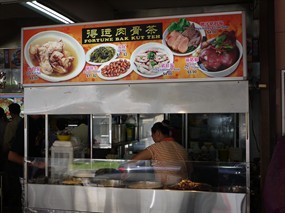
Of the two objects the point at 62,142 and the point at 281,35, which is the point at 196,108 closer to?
the point at 281,35

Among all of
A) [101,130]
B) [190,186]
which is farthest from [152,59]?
[101,130]

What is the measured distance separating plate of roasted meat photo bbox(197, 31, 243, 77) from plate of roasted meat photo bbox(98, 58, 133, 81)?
0.72 m

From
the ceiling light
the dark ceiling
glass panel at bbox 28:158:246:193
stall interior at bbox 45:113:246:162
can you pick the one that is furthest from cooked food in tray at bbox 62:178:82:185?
the dark ceiling

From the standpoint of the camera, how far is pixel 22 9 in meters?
6.10

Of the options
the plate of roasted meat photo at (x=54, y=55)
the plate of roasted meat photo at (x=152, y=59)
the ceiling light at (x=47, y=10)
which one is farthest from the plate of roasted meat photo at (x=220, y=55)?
the ceiling light at (x=47, y=10)

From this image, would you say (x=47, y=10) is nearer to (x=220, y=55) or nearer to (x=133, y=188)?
(x=220, y=55)

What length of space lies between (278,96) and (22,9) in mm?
4646

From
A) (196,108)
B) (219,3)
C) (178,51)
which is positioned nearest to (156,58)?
(178,51)

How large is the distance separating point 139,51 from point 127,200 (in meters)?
1.48

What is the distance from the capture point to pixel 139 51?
3463 millimetres

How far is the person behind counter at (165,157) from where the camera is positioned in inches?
140

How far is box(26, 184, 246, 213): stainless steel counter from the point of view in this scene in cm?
318

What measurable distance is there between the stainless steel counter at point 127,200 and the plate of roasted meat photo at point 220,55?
1.15 meters

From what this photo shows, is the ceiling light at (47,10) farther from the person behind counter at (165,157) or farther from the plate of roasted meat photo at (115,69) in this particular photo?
the person behind counter at (165,157)
